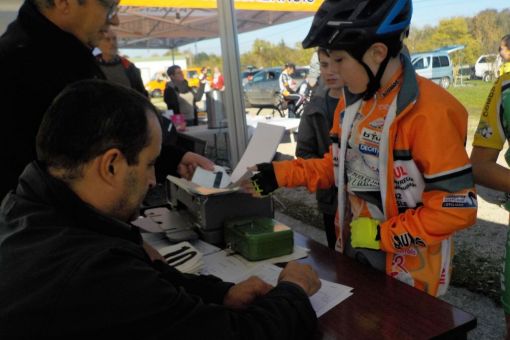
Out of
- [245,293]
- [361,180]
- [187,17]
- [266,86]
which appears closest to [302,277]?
[245,293]

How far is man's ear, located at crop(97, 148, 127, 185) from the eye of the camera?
2.85 feet

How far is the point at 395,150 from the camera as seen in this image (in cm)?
135

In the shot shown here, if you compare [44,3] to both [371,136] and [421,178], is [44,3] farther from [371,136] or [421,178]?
[421,178]

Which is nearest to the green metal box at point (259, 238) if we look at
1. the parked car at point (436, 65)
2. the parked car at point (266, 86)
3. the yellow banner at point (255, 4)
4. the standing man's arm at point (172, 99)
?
the parked car at point (436, 65)

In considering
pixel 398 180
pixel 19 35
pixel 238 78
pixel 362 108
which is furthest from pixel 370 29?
pixel 238 78

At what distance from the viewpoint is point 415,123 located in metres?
1.30

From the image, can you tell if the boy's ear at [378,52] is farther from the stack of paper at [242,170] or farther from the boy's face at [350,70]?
the stack of paper at [242,170]

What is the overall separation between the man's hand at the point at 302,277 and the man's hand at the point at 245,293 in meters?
0.06

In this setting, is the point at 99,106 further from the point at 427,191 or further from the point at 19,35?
the point at 427,191

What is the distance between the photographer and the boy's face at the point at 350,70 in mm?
1419

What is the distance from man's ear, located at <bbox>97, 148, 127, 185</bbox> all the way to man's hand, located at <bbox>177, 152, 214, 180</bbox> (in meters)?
1.01

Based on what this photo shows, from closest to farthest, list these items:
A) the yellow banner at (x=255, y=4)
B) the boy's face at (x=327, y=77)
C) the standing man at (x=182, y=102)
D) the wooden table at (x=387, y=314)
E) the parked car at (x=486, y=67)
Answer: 1. the wooden table at (x=387, y=314)
2. the boy's face at (x=327, y=77)
3. the parked car at (x=486, y=67)
4. the yellow banner at (x=255, y=4)
5. the standing man at (x=182, y=102)

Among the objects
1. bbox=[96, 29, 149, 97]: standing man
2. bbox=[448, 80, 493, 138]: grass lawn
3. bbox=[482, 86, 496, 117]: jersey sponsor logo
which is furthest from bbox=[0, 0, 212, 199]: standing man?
bbox=[96, 29, 149, 97]: standing man

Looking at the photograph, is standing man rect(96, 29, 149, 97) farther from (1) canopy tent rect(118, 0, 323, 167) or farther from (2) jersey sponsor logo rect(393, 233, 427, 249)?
(2) jersey sponsor logo rect(393, 233, 427, 249)
